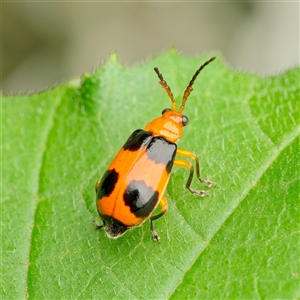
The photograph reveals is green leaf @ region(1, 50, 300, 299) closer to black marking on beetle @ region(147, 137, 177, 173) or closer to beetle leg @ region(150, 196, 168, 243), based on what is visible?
beetle leg @ region(150, 196, 168, 243)

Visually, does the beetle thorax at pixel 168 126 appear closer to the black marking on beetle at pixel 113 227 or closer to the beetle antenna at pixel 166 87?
the beetle antenna at pixel 166 87

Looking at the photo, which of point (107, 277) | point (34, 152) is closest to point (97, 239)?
point (107, 277)

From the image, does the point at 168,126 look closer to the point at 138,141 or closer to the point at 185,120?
the point at 185,120

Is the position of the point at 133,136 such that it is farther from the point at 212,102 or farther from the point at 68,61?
the point at 68,61

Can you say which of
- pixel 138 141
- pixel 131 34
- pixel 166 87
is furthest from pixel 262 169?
pixel 131 34

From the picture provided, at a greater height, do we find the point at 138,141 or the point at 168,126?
the point at 168,126
